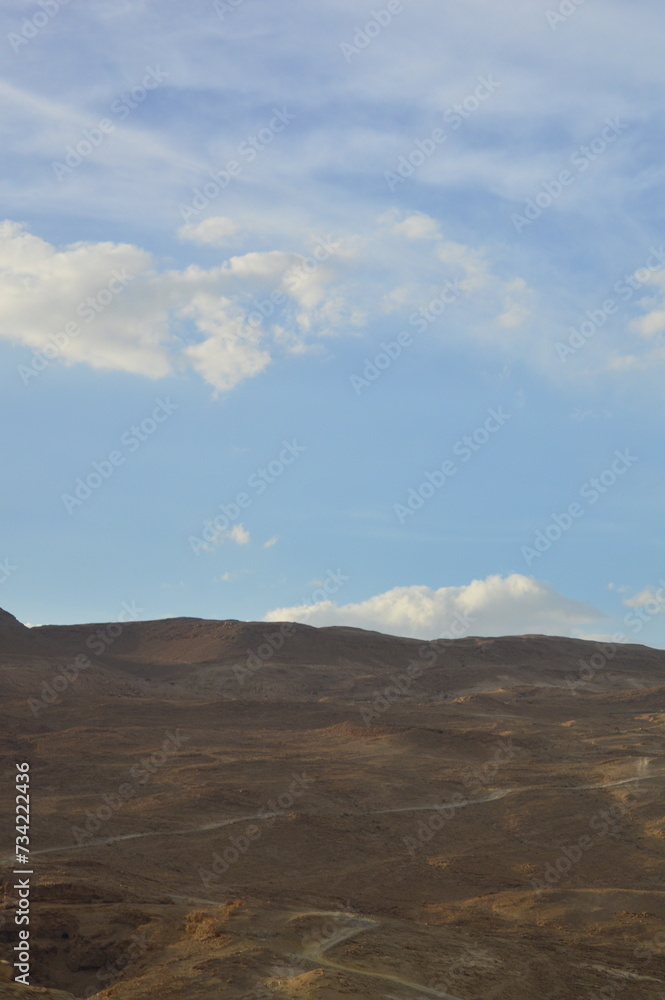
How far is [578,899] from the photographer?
18.6 meters

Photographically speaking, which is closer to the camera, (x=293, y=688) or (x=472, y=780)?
(x=472, y=780)

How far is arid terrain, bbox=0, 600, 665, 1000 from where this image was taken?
12938 millimetres

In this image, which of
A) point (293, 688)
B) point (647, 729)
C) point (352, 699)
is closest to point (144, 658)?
point (293, 688)

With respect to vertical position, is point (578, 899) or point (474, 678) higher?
point (474, 678)

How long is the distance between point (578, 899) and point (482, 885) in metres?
2.86

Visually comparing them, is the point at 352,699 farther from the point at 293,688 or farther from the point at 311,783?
the point at 311,783

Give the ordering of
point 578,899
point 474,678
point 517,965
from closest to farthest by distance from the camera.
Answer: point 517,965 → point 578,899 → point 474,678

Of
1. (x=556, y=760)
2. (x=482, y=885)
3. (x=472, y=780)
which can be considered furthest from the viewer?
(x=556, y=760)

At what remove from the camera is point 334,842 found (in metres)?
23.4

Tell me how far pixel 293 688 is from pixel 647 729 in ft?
76.4

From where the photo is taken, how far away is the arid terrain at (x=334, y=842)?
42.4 ft

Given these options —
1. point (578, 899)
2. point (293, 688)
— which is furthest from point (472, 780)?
point (293, 688)

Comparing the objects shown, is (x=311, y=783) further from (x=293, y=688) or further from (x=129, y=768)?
(x=293, y=688)

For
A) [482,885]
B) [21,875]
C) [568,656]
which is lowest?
[482,885]
